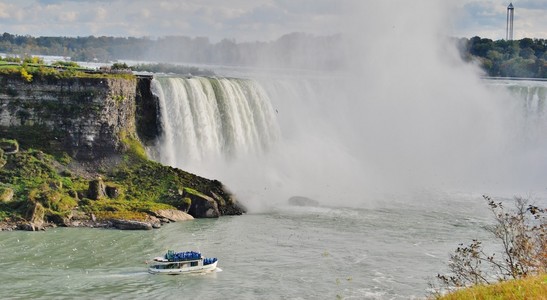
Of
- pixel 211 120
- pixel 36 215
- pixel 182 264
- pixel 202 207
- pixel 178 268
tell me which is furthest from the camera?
pixel 211 120

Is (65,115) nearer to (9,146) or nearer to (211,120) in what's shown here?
(9,146)

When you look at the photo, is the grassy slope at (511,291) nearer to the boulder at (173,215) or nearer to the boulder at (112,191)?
the boulder at (173,215)

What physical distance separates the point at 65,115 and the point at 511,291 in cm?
3046

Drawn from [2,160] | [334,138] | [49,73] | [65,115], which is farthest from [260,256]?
[334,138]

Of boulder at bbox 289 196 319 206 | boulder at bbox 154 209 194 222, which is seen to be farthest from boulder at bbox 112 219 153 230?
boulder at bbox 289 196 319 206

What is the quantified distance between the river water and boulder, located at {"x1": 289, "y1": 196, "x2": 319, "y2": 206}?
67.1 inches

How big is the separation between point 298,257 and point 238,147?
19.0 metres

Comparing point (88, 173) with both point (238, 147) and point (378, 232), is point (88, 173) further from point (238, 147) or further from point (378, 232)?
point (378, 232)

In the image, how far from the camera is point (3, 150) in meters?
39.2

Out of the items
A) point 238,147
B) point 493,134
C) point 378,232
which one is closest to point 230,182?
point 238,147

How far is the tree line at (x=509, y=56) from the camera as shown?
98.5 metres

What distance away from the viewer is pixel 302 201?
43.3 metres

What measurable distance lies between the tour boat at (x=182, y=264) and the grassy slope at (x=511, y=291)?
46.2ft

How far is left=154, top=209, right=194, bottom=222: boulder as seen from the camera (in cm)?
3753
